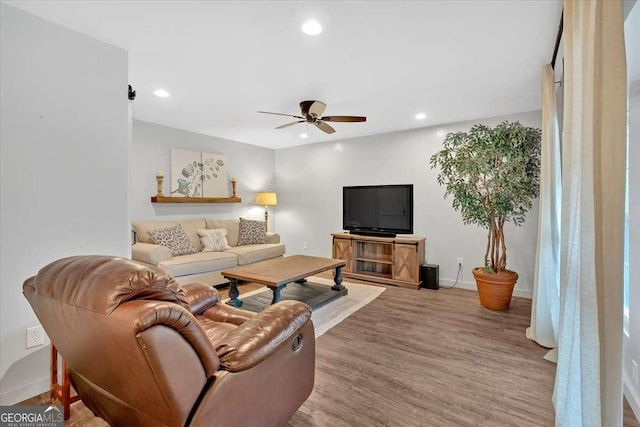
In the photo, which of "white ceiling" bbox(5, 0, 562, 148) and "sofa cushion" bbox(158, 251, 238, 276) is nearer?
"white ceiling" bbox(5, 0, 562, 148)

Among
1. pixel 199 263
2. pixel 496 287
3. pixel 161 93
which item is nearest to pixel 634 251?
pixel 496 287

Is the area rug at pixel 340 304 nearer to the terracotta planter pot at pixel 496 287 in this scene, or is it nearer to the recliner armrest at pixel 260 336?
the terracotta planter pot at pixel 496 287

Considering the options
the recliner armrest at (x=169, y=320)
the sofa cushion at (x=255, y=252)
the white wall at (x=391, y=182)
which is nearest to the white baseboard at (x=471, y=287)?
the white wall at (x=391, y=182)

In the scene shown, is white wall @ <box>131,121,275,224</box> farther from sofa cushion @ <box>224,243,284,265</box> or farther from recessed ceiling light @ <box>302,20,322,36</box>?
recessed ceiling light @ <box>302,20,322,36</box>

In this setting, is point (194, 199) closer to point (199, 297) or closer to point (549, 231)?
point (199, 297)

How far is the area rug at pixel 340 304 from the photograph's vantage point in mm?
3135

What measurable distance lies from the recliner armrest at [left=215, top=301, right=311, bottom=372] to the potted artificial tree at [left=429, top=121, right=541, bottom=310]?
8.43 feet

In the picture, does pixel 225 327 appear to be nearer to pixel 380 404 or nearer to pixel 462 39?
pixel 380 404

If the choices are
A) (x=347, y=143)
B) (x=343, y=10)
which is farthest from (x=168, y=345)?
(x=347, y=143)

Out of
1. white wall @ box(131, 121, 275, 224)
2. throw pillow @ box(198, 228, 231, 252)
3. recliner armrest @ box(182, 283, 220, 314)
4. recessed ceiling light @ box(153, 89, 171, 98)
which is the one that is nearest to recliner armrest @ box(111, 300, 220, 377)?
recliner armrest @ box(182, 283, 220, 314)

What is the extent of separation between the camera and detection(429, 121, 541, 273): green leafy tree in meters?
3.09

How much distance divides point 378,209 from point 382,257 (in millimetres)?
770

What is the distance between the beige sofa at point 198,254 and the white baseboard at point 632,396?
154 inches

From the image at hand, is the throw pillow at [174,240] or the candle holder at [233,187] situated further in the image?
the candle holder at [233,187]
